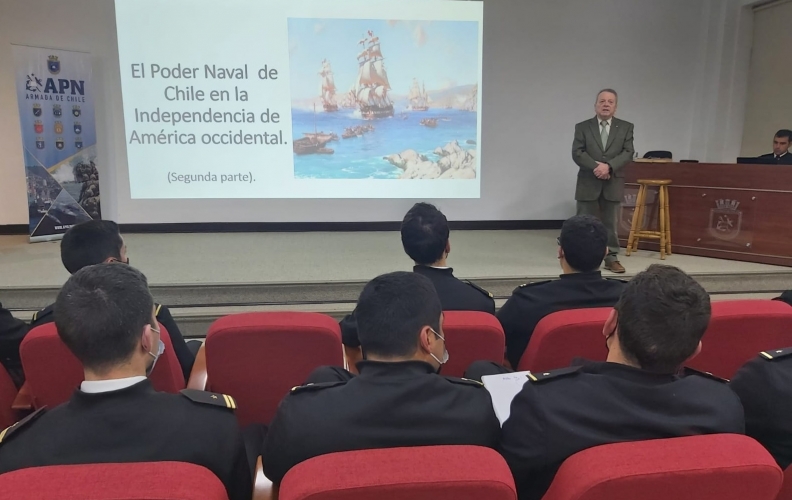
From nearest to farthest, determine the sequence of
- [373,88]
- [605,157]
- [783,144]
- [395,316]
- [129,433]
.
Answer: [129,433] < [395,316] < [605,157] < [783,144] < [373,88]

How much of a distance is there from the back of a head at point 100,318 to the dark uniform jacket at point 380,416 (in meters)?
0.37

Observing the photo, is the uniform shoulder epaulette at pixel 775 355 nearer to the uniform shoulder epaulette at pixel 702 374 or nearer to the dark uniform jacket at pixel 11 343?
the uniform shoulder epaulette at pixel 702 374

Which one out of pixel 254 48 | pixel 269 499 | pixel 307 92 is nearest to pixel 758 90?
pixel 307 92

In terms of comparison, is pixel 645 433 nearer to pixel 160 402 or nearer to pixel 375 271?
pixel 160 402

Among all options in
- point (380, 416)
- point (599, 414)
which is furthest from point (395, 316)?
point (599, 414)

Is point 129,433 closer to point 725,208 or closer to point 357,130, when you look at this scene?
point 357,130

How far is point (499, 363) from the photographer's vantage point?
1770mm

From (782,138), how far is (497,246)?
2.81 m

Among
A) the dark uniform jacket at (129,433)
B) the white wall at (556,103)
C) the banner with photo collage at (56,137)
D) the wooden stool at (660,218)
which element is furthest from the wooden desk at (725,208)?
the banner with photo collage at (56,137)

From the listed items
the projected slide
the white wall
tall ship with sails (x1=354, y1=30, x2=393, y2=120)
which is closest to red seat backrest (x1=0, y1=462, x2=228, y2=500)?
the projected slide

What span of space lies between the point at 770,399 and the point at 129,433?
1.39 meters

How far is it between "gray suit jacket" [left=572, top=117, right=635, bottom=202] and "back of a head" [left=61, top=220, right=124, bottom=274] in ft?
11.7

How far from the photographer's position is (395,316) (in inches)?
47.0

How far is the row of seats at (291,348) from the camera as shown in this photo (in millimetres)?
1531
